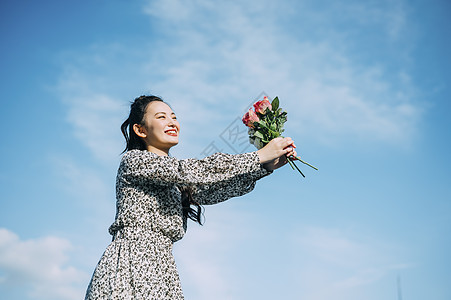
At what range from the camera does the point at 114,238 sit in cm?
347

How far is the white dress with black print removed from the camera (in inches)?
128

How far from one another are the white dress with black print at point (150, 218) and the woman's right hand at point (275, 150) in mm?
58

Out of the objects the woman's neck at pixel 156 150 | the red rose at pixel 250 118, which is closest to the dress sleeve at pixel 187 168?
the woman's neck at pixel 156 150

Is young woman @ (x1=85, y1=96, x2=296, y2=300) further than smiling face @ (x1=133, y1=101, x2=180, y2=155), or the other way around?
smiling face @ (x1=133, y1=101, x2=180, y2=155)

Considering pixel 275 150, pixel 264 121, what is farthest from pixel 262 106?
pixel 275 150

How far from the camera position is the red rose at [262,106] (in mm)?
3900

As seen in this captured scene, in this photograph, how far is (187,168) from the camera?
349 centimetres

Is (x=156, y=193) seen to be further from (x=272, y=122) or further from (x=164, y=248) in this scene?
(x=272, y=122)

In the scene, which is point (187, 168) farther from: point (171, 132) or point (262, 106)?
point (262, 106)

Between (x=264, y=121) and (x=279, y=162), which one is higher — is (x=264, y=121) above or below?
above

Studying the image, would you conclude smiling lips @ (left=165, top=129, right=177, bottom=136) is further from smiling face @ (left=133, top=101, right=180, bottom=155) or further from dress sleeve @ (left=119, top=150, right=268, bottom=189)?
dress sleeve @ (left=119, top=150, right=268, bottom=189)

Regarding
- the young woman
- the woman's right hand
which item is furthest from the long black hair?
the woman's right hand

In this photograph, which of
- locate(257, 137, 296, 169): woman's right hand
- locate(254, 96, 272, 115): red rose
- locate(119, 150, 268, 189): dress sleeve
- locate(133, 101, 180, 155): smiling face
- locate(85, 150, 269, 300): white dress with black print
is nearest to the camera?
locate(85, 150, 269, 300): white dress with black print

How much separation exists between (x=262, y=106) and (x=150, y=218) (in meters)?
1.23
